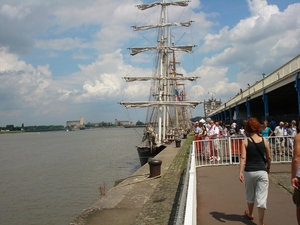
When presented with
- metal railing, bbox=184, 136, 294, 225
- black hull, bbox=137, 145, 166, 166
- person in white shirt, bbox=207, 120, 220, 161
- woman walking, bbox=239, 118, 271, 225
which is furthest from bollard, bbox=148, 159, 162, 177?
black hull, bbox=137, 145, 166, 166

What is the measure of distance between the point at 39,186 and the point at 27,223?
7974mm

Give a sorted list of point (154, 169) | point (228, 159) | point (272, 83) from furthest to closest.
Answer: point (272, 83)
point (228, 159)
point (154, 169)

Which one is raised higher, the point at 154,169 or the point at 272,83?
the point at 272,83

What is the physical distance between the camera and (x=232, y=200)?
6.79m

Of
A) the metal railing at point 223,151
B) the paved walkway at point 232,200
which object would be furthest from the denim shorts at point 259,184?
the metal railing at point 223,151

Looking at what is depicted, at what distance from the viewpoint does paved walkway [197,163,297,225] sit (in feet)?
18.2

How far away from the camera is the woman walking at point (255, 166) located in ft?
16.6

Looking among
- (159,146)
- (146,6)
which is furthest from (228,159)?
(146,6)

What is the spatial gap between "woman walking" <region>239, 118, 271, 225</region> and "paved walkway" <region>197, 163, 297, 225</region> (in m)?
0.57

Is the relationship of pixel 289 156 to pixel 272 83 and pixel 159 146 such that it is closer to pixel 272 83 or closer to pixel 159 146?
pixel 272 83

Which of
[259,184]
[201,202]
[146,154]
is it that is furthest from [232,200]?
[146,154]

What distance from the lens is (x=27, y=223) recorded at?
1327 cm

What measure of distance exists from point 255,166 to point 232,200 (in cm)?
197

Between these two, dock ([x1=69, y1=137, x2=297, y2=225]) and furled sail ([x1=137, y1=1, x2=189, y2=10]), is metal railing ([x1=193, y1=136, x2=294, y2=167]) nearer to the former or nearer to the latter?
dock ([x1=69, y1=137, x2=297, y2=225])
